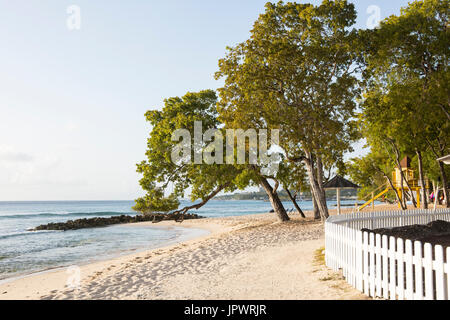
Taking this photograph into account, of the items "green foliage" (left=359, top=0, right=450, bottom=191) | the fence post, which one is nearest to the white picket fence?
the fence post

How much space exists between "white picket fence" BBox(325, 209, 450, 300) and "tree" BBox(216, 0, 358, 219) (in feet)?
27.1

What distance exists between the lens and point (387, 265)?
5.98 metres

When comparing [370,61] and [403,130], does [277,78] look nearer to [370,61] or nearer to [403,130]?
[370,61]

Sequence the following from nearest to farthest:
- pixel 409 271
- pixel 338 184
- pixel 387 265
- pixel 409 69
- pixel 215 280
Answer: pixel 409 271
pixel 387 265
pixel 215 280
pixel 409 69
pixel 338 184

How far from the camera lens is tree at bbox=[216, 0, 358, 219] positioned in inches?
645

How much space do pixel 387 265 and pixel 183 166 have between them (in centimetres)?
1781

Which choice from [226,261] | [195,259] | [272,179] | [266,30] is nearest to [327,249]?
[226,261]

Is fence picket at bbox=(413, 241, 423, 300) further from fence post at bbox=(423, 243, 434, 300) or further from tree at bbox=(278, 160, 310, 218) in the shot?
tree at bbox=(278, 160, 310, 218)

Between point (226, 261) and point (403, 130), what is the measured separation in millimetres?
15951

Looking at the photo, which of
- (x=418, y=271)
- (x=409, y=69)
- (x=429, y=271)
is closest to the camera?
(x=429, y=271)

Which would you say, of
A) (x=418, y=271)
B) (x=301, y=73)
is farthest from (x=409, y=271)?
(x=301, y=73)

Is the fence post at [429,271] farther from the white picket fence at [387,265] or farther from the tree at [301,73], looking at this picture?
the tree at [301,73]

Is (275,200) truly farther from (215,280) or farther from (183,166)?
(215,280)

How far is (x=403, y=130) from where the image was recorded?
71.9 ft
